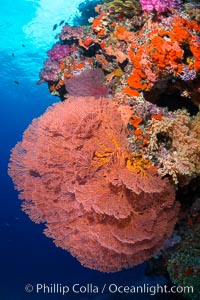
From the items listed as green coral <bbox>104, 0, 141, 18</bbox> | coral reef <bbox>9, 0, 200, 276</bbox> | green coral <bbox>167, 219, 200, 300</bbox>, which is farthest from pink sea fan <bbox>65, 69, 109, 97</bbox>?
green coral <bbox>167, 219, 200, 300</bbox>

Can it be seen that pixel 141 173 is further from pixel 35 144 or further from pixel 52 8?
pixel 52 8

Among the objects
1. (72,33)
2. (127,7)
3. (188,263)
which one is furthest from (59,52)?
(188,263)

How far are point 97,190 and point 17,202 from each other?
51.8 meters

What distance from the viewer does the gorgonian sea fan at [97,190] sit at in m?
4.14

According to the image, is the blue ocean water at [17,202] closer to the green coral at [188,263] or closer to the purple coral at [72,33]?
the green coral at [188,263]

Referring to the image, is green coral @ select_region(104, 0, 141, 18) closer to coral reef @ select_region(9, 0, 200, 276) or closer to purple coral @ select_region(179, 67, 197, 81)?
coral reef @ select_region(9, 0, 200, 276)

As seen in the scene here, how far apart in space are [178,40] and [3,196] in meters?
51.3

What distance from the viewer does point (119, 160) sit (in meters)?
4.25

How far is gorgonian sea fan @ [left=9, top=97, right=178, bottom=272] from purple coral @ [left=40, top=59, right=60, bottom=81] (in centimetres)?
316

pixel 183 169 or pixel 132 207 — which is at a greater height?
pixel 183 169

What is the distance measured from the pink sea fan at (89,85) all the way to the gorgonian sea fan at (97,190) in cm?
100

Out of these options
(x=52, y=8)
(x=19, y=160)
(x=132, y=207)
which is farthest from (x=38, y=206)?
(x=52, y=8)

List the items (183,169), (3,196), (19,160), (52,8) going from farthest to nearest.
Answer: (3,196) → (52,8) → (19,160) → (183,169)

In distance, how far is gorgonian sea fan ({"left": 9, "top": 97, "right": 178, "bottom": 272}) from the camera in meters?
4.14
